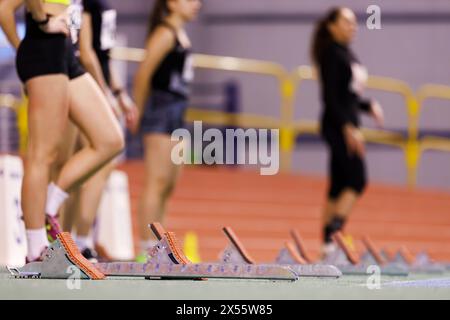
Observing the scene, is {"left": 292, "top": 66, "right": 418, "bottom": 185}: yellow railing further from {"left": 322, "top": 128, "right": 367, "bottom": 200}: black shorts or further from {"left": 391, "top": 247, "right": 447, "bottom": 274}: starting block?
{"left": 391, "top": 247, "right": 447, "bottom": 274}: starting block

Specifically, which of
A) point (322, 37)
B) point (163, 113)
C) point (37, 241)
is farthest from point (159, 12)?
point (37, 241)

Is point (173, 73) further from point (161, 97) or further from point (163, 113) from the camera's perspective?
point (163, 113)

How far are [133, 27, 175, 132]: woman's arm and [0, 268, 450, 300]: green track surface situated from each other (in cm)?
299

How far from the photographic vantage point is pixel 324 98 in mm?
8094

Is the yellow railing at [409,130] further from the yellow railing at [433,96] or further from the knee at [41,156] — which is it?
the knee at [41,156]

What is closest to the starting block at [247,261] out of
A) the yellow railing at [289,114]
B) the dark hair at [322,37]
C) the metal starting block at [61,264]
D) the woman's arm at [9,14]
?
the metal starting block at [61,264]

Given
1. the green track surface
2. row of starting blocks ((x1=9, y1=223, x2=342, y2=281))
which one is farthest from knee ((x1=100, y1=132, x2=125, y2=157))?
the green track surface

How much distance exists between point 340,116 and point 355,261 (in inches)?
102

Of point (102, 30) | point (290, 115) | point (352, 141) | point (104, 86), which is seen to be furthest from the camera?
point (290, 115)

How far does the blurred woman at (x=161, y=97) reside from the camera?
Result: 275 inches

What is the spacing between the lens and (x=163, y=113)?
699 centimetres

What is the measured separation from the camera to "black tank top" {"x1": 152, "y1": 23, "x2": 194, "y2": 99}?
7078 millimetres

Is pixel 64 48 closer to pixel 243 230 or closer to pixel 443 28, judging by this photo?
pixel 243 230
